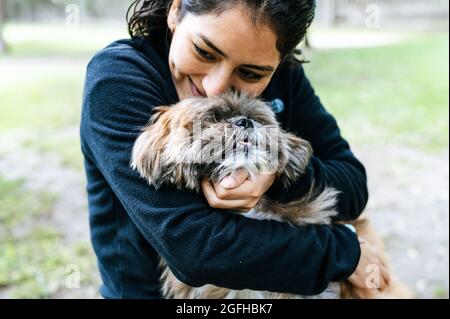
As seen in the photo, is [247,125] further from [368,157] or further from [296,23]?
[368,157]

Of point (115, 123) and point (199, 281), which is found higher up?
point (115, 123)

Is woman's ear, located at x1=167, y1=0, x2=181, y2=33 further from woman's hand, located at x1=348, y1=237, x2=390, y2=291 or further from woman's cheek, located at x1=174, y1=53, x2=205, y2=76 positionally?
woman's hand, located at x1=348, y1=237, x2=390, y2=291

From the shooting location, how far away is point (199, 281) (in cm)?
205

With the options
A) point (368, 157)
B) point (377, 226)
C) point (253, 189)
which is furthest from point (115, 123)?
point (368, 157)

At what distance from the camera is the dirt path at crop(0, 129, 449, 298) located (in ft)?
15.9

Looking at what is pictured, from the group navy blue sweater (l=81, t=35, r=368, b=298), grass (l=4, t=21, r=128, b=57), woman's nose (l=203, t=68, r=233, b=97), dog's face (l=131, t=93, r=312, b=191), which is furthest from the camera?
grass (l=4, t=21, r=128, b=57)

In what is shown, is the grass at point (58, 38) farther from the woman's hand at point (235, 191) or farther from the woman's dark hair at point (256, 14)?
the woman's hand at point (235, 191)

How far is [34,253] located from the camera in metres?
4.72

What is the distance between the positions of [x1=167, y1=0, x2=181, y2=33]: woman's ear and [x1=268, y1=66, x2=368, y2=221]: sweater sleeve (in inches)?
30.8

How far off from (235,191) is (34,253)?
336 centimetres

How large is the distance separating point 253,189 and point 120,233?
0.76m

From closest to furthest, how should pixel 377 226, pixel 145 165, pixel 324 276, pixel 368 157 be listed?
pixel 145 165, pixel 324 276, pixel 377 226, pixel 368 157

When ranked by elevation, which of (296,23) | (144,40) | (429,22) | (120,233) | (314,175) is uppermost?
(296,23)

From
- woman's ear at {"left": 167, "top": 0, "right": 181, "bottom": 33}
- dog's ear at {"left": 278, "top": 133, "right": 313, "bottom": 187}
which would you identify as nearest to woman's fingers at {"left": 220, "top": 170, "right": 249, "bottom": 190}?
dog's ear at {"left": 278, "top": 133, "right": 313, "bottom": 187}
